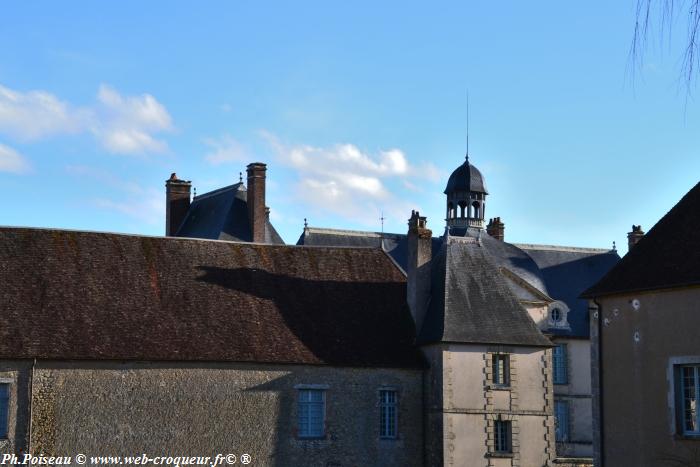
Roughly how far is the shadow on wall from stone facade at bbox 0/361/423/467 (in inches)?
20.3

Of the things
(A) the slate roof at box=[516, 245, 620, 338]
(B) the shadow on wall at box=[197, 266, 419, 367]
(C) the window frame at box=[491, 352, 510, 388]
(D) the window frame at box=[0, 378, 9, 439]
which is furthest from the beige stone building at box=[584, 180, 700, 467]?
(A) the slate roof at box=[516, 245, 620, 338]

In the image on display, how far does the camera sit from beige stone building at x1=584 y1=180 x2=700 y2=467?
19.2 meters

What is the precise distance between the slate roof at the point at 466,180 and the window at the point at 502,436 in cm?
1732

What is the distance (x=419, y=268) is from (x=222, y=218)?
1034 cm

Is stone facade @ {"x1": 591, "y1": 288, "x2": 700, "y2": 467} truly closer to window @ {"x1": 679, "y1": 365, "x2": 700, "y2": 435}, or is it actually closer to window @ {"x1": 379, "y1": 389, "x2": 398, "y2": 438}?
window @ {"x1": 679, "y1": 365, "x2": 700, "y2": 435}

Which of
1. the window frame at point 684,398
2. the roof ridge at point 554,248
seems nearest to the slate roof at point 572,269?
the roof ridge at point 554,248

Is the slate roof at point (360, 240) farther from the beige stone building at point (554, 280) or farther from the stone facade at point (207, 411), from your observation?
the stone facade at point (207, 411)

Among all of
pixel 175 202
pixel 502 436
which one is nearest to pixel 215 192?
pixel 175 202

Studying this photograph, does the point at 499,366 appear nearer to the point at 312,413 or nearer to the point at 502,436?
the point at 502,436

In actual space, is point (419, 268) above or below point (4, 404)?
above

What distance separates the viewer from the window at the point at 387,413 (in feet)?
85.5

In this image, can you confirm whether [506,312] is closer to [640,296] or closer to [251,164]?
[640,296]

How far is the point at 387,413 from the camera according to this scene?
26156 mm

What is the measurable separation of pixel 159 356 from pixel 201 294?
259 cm
